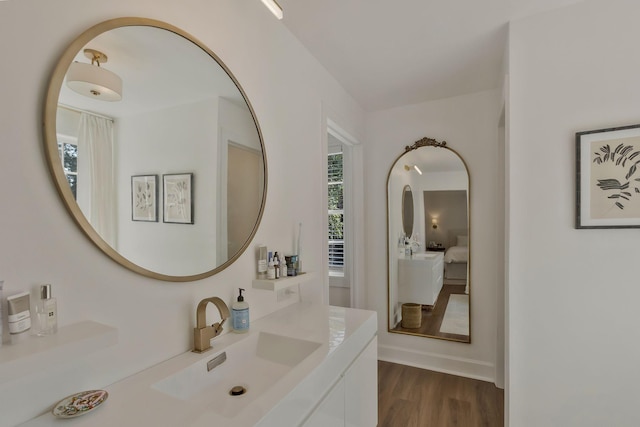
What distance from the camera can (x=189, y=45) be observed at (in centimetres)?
122

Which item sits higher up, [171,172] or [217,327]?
[171,172]

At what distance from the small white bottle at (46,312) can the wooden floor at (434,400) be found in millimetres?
2072

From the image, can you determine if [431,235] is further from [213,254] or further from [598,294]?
[213,254]

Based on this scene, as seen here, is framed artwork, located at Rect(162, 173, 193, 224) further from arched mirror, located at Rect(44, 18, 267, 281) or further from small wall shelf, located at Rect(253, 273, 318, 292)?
small wall shelf, located at Rect(253, 273, 318, 292)

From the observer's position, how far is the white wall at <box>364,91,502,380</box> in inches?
109

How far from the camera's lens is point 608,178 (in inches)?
63.7

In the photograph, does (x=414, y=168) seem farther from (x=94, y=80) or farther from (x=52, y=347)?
(x=52, y=347)

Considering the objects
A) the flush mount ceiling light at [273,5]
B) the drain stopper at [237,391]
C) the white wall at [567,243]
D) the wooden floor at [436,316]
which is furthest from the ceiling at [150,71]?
the wooden floor at [436,316]

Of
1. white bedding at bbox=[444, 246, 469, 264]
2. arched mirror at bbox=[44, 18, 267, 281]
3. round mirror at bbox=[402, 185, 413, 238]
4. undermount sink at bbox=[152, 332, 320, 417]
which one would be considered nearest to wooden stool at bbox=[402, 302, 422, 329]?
white bedding at bbox=[444, 246, 469, 264]

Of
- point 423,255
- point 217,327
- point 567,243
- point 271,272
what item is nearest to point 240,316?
point 217,327

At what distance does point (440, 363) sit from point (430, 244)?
3.65ft

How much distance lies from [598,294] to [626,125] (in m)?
0.89

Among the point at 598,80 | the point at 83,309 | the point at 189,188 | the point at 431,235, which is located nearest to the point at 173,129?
the point at 189,188

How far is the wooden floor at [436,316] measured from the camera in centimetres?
298
